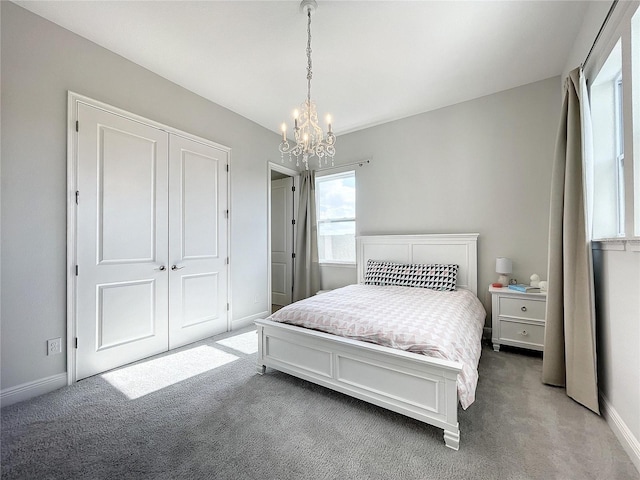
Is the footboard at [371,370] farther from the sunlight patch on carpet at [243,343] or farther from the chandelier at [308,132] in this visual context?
the chandelier at [308,132]

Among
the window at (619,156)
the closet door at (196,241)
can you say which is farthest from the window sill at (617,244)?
the closet door at (196,241)

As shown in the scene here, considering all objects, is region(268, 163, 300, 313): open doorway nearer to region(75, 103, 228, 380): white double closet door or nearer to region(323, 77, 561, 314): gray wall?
region(323, 77, 561, 314): gray wall

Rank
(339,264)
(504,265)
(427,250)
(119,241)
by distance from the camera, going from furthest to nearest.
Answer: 1. (339,264)
2. (427,250)
3. (504,265)
4. (119,241)

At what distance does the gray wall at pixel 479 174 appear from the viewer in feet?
9.26

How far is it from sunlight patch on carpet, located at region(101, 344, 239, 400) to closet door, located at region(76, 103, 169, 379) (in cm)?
→ 17

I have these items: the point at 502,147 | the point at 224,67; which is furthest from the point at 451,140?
the point at 224,67

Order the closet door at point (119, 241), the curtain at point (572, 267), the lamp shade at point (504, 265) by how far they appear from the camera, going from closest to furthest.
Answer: the curtain at point (572, 267), the closet door at point (119, 241), the lamp shade at point (504, 265)

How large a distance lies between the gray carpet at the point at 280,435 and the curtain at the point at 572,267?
191mm

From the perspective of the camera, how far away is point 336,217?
14.1 feet

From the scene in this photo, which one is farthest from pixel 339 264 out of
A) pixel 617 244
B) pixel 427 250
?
pixel 617 244

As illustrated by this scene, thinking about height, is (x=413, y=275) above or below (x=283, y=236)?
below

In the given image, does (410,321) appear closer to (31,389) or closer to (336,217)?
(336,217)

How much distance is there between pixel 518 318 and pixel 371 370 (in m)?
1.80

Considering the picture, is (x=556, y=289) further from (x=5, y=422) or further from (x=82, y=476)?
(x=5, y=422)
